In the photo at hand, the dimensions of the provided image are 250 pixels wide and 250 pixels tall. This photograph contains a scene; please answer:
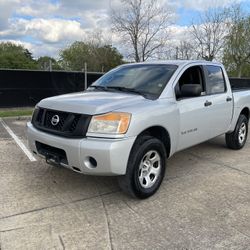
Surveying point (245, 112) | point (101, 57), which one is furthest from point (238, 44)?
point (245, 112)

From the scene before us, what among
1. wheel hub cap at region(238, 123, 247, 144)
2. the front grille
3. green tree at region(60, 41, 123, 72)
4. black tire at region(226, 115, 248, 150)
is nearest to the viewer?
the front grille

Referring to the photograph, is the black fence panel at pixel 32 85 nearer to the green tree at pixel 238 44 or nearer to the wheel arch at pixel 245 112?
the wheel arch at pixel 245 112

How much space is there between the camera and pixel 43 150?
423 cm

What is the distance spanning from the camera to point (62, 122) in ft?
12.9

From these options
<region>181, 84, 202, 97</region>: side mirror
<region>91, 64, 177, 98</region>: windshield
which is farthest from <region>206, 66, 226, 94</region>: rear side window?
<region>91, 64, 177, 98</region>: windshield

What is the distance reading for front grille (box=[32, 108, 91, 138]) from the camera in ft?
12.2

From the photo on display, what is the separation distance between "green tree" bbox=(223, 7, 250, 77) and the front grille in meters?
34.0

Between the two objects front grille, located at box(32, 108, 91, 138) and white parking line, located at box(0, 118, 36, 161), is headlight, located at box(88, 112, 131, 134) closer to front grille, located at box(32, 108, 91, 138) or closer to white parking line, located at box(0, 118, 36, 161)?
front grille, located at box(32, 108, 91, 138)

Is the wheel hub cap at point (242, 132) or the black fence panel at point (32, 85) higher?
A: the black fence panel at point (32, 85)

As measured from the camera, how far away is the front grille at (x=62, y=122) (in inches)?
146

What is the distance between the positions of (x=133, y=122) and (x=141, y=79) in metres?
1.26

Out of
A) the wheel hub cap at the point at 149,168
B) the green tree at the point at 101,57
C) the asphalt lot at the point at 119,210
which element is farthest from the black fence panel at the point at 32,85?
the green tree at the point at 101,57

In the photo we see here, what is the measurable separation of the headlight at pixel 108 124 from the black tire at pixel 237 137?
139 inches

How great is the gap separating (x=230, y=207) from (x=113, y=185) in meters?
1.61
